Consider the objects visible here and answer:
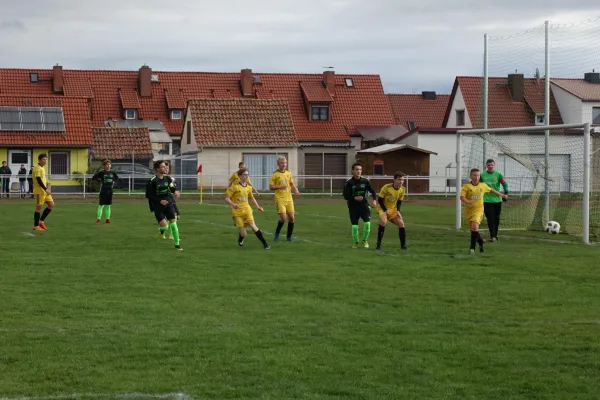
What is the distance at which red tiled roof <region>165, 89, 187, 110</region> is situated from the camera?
69375 millimetres

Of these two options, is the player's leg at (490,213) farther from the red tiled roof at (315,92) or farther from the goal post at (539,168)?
the red tiled roof at (315,92)

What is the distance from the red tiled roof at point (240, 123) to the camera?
58250 mm

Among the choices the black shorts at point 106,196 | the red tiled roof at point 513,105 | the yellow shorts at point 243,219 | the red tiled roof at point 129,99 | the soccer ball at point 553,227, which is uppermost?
the red tiled roof at point 129,99

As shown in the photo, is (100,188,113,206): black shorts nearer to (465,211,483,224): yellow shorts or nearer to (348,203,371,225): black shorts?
(348,203,371,225): black shorts

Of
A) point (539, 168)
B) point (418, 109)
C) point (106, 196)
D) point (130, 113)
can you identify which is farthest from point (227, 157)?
point (539, 168)

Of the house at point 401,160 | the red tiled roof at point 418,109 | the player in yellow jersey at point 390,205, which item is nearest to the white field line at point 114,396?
the player in yellow jersey at point 390,205

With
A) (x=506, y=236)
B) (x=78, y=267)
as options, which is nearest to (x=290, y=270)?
Answer: (x=78, y=267)

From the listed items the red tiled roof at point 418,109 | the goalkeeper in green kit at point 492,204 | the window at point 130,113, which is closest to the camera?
the goalkeeper in green kit at point 492,204

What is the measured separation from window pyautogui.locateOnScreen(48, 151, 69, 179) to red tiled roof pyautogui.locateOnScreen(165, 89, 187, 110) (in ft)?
48.7

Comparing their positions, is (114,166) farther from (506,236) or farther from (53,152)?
(506,236)

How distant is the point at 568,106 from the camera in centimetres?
5172

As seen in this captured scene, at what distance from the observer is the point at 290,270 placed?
16.2 m

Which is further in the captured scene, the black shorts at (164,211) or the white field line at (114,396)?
the black shorts at (164,211)

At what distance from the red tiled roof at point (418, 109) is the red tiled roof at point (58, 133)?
2742 centimetres
